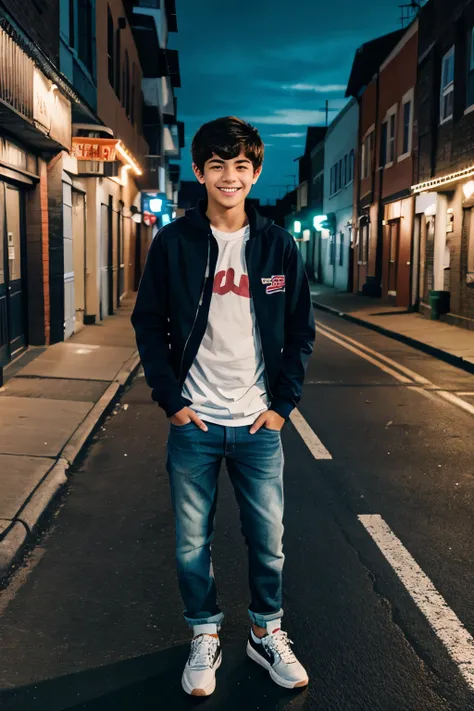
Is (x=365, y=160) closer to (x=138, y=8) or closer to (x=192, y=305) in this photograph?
(x=138, y=8)

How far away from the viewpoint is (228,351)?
314cm

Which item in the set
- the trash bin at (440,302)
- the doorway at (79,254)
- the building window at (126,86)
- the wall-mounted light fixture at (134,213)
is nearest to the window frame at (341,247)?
the wall-mounted light fixture at (134,213)

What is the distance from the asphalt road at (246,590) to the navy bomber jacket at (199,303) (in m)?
1.12

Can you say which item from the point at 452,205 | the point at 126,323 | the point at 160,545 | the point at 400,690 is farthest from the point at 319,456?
the point at 452,205

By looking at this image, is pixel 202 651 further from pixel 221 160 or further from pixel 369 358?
pixel 369 358

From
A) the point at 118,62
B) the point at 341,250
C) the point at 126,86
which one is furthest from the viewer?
the point at 341,250

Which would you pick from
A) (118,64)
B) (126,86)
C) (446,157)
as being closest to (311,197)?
(126,86)

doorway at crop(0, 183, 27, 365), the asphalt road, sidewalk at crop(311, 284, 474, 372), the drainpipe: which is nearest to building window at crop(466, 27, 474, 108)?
sidewalk at crop(311, 284, 474, 372)

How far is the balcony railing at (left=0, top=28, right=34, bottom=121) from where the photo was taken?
920cm

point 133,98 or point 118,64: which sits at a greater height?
point 133,98

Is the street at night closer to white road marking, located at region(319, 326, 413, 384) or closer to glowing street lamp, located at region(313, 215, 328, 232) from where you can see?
white road marking, located at region(319, 326, 413, 384)

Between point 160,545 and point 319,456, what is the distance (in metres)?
2.47

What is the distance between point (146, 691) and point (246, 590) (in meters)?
1.05

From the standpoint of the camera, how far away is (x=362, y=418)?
863 centimetres
